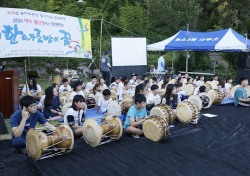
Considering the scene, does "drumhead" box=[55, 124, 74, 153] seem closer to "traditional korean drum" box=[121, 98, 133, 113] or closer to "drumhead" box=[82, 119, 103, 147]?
"drumhead" box=[82, 119, 103, 147]

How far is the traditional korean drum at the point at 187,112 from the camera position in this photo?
24.8ft

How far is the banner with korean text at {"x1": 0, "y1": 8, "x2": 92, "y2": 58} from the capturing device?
9000 millimetres

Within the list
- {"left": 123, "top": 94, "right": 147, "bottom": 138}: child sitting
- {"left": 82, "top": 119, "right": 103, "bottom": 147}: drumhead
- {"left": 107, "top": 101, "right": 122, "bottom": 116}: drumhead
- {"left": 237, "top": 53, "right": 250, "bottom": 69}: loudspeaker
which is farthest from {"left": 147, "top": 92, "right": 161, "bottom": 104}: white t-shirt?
{"left": 237, "top": 53, "right": 250, "bottom": 69}: loudspeaker

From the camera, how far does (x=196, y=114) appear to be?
25.1ft

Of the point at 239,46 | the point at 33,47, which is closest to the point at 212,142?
the point at 33,47

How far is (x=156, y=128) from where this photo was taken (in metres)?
6.07

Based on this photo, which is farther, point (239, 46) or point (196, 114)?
point (239, 46)

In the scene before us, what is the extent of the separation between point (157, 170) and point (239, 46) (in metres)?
10.2

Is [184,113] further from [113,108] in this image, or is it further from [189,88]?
[189,88]

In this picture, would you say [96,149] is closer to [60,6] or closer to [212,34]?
[212,34]

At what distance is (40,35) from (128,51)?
6.62 m

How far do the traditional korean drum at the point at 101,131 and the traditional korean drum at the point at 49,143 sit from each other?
0.52 meters

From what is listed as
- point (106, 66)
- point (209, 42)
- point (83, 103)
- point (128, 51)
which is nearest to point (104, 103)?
point (83, 103)

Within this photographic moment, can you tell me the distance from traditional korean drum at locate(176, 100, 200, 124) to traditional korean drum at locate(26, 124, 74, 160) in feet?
10.6
